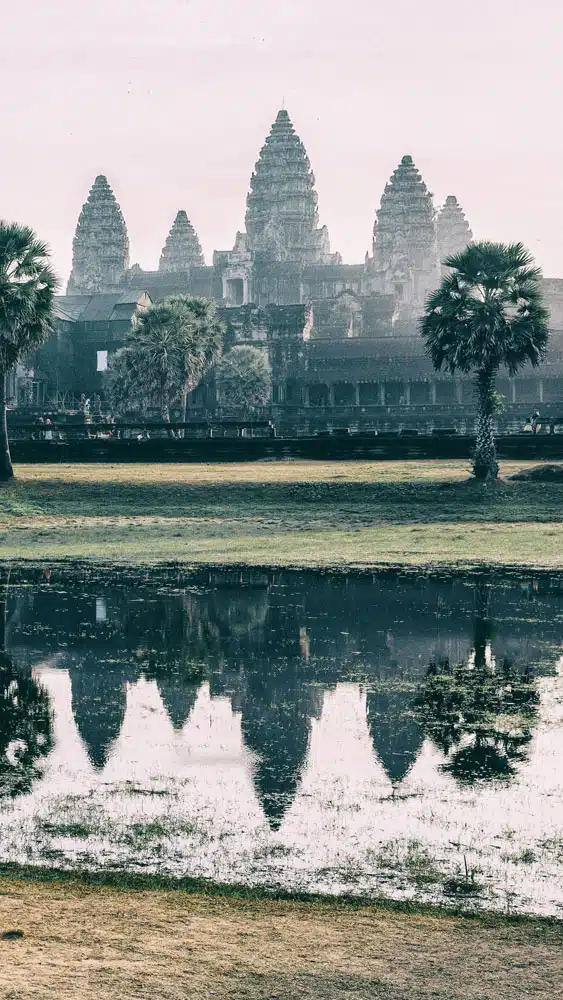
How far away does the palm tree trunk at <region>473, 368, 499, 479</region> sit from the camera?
42906mm

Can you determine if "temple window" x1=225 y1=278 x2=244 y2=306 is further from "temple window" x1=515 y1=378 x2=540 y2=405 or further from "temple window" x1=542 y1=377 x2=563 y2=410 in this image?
"temple window" x1=542 y1=377 x2=563 y2=410

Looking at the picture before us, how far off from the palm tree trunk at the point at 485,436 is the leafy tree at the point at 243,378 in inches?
2080

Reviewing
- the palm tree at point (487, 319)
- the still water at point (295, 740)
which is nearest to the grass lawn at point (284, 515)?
the palm tree at point (487, 319)

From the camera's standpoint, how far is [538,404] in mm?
86938

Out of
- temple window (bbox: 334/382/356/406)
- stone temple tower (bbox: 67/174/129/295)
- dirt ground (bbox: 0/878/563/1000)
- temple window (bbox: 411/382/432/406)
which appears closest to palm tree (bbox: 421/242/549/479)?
dirt ground (bbox: 0/878/563/1000)

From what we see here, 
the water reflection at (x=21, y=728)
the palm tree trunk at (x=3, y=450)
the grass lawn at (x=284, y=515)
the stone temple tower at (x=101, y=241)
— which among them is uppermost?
the stone temple tower at (x=101, y=241)

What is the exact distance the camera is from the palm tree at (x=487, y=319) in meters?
44.6

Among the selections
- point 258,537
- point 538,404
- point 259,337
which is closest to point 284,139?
point 259,337

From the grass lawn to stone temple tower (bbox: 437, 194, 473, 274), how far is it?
135 m

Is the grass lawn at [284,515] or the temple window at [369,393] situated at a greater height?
the temple window at [369,393]

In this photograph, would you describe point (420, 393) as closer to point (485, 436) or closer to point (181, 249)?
point (485, 436)

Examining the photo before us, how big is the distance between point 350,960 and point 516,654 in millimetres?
10601

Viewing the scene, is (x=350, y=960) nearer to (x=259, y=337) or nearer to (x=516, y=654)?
(x=516, y=654)

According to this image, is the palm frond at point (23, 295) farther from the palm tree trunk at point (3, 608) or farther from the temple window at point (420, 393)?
the temple window at point (420, 393)
